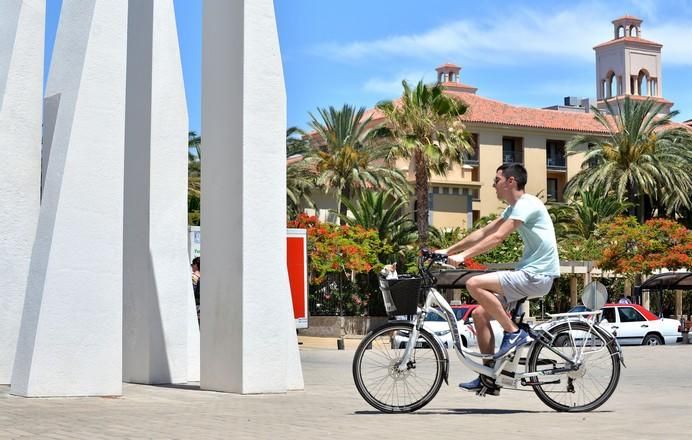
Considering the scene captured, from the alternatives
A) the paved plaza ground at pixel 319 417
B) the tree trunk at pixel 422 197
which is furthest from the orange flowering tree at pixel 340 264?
the paved plaza ground at pixel 319 417

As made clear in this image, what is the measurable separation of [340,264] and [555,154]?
38.0 m

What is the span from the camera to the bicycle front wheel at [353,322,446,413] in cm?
891

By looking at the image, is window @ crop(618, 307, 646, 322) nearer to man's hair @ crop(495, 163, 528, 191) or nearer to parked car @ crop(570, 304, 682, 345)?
parked car @ crop(570, 304, 682, 345)

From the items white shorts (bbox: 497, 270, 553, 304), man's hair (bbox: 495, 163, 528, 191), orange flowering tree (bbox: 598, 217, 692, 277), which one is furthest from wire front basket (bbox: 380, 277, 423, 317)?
orange flowering tree (bbox: 598, 217, 692, 277)

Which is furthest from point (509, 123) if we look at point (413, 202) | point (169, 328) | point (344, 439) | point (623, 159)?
point (344, 439)

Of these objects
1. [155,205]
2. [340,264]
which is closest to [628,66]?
[340,264]

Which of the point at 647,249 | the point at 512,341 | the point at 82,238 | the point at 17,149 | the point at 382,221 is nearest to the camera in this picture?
the point at 512,341

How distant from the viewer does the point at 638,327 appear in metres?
34.7

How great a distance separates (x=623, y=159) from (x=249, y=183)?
159ft

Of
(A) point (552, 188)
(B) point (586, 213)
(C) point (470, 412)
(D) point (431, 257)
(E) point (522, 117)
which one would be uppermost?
(E) point (522, 117)

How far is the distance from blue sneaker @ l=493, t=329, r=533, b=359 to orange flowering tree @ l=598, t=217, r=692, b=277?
38529 mm

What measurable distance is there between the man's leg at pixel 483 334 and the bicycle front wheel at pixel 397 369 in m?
0.34

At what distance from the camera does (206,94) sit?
11.5m

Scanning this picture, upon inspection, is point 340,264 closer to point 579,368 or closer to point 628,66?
point 579,368
